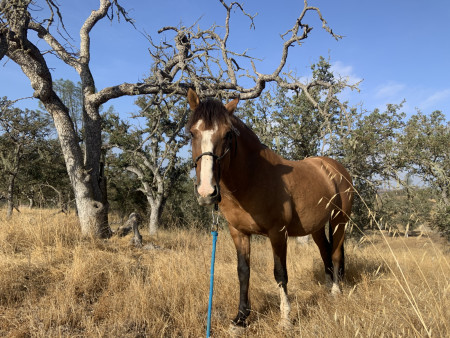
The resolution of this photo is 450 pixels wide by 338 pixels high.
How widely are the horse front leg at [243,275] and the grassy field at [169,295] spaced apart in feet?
0.43

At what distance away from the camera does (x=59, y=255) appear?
4.17m

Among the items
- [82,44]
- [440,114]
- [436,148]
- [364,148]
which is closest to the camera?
[82,44]

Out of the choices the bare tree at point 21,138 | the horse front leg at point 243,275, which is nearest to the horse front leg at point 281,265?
the horse front leg at point 243,275

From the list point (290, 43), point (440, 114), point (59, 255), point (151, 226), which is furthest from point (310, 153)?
point (440, 114)

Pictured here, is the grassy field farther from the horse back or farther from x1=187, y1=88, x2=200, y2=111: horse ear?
x1=187, y1=88, x2=200, y2=111: horse ear

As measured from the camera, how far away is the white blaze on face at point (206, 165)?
1.95 meters

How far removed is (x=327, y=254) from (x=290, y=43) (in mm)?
3827

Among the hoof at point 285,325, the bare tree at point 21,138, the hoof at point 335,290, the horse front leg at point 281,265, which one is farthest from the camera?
the bare tree at point 21,138

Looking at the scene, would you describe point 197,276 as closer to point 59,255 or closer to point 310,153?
point 59,255

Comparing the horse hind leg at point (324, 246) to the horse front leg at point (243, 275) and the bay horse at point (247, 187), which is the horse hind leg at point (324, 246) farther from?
the horse front leg at point (243, 275)

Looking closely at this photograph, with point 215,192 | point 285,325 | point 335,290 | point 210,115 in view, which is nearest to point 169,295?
point 285,325

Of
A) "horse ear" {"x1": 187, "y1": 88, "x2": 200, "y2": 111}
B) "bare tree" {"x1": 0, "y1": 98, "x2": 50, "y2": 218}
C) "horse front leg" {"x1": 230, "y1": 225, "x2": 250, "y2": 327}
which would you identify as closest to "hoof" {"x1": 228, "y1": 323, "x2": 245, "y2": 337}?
"horse front leg" {"x1": 230, "y1": 225, "x2": 250, "y2": 327}

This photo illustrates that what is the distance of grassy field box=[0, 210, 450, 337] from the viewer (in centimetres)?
214

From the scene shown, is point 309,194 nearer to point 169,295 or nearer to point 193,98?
point 193,98
